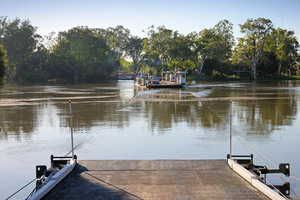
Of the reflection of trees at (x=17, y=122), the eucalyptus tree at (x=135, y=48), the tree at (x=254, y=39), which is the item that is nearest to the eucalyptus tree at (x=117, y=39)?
the eucalyptus tree at (x=135, y=48)

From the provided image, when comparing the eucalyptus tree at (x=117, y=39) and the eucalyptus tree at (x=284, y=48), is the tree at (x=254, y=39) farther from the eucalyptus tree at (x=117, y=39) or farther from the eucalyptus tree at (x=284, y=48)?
the eucalyptus tree at (x=117, y=39)

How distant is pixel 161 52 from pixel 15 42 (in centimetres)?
4928

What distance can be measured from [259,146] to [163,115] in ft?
28.2

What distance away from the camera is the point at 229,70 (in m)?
102

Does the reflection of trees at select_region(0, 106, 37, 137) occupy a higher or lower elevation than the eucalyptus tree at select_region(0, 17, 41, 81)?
lower

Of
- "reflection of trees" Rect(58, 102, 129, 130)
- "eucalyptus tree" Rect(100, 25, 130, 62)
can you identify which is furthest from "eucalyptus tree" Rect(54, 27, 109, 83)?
"reflection of trees" Rect(58, 102, 129, 130)

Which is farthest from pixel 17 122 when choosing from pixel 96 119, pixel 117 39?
pixel 117 39

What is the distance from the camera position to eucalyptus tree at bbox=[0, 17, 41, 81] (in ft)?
368

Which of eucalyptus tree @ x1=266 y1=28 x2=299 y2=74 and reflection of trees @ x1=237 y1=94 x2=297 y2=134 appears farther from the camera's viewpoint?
eucalyptus tree @ x1=266 y1=28 x2=299 y2=74

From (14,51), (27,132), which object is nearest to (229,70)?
(14,51)

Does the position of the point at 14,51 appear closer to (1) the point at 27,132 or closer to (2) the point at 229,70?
(2) the point at 229,70

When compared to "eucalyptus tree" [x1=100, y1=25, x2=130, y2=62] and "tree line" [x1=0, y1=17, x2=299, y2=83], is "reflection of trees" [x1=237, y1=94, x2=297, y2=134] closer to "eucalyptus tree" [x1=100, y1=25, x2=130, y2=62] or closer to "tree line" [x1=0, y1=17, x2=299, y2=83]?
"tree line" [x1=0, y1=17, x2=299, y2=83]

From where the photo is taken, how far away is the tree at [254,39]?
98.3 metres

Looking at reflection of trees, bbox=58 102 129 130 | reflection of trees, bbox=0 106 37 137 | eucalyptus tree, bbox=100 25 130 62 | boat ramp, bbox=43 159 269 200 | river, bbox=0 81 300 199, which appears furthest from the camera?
eucalyptus tree, bbox=100 25 130 62
